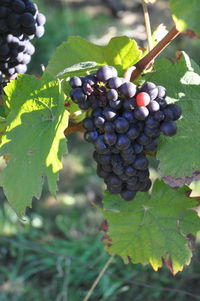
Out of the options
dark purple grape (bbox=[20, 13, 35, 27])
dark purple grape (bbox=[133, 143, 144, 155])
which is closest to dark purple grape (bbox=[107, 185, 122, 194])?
dark purple grape (bbox=[133, 143, 144, 155])

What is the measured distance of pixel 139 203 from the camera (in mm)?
1008

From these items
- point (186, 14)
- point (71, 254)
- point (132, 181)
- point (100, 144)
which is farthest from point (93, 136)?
point (71, 254)

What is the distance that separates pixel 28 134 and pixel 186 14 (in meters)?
0.32

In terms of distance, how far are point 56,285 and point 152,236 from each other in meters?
1.74

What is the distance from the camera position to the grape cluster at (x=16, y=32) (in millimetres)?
889

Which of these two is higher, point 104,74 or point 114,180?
point 104,74

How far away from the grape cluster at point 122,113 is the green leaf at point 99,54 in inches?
2.1

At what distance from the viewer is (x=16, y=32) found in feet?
2.98

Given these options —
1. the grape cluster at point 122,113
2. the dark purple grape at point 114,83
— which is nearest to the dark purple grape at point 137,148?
the grape cluster at point 122,113

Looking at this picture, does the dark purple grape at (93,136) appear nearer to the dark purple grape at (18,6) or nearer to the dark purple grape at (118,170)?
the dark purple grape at (118,170)

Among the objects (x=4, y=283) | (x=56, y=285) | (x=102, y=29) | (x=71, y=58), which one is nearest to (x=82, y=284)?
(x=56, y=285)

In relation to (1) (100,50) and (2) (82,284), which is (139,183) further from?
(2) (82,284)

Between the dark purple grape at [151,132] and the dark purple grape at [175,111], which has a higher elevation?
the dark purple grape at [175,111]

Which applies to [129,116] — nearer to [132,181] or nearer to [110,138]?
[110,138]
